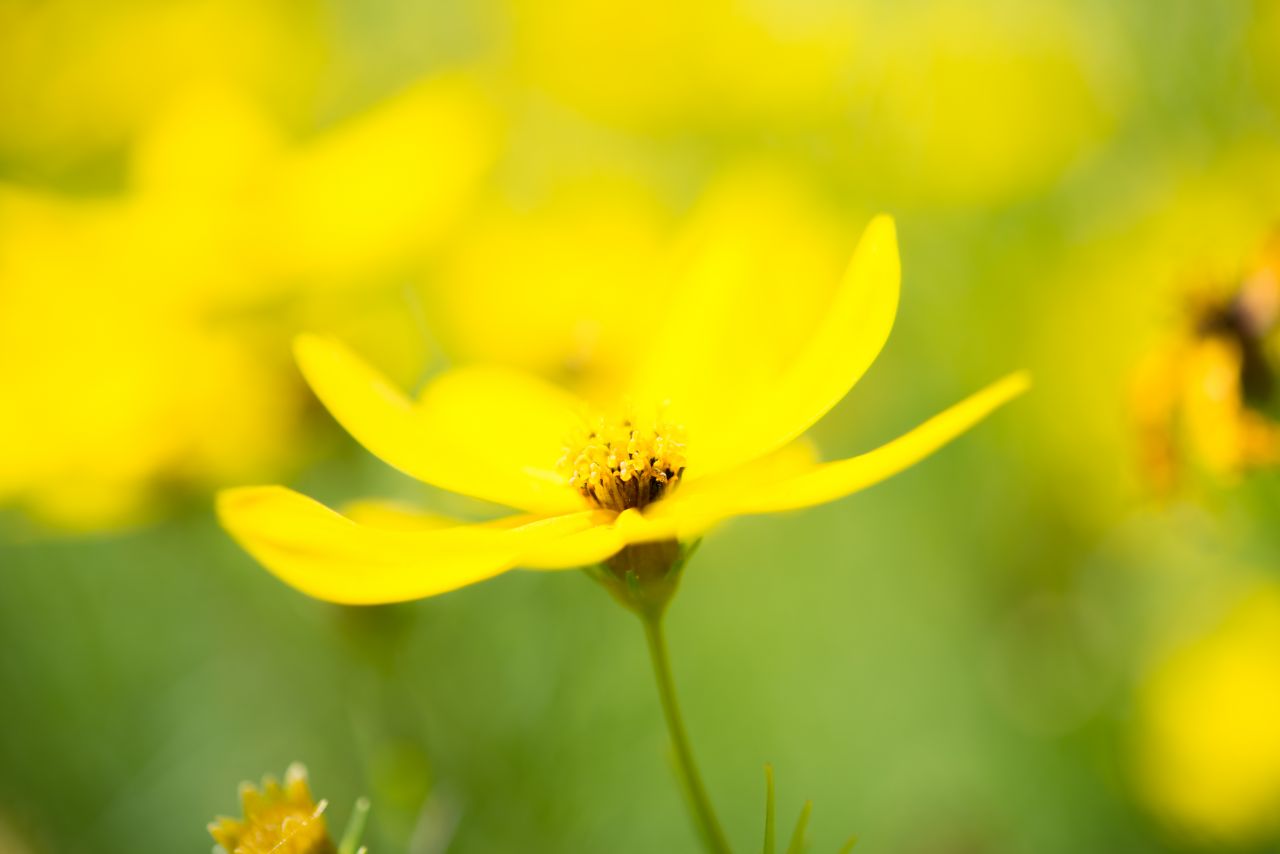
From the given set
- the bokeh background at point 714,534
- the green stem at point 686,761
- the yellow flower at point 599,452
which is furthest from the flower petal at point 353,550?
the bokeh background at point 714,534

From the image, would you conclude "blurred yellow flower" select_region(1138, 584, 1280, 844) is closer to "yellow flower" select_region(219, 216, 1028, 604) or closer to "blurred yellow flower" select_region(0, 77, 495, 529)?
"yellow flower" select_region(219, 216, 1028, 604)

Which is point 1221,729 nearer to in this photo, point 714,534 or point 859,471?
point 714,534

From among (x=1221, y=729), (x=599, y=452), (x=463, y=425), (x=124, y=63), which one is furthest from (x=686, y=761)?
(x=124, y=63)

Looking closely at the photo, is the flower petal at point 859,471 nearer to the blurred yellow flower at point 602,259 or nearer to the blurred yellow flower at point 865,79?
the blurred yellow flower at point 602,259


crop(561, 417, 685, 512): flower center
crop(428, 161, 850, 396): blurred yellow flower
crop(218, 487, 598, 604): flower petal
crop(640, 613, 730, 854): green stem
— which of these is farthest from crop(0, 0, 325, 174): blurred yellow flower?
crop(640, 613, 730, 854): green stem

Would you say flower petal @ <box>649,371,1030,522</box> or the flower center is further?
the flower center

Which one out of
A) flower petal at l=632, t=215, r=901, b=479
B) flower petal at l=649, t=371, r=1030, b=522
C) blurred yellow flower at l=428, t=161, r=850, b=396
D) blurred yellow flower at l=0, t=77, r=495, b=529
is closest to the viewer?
flower petal at l=649, t=371, r=1030, b=522

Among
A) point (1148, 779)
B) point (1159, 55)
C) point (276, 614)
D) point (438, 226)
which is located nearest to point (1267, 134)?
→ point (1159, 55)
